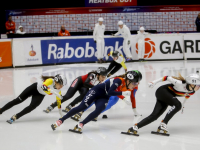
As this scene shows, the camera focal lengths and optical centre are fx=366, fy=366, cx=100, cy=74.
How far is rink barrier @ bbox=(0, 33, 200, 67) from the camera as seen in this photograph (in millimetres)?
15750

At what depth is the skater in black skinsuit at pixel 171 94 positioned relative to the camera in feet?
19.7

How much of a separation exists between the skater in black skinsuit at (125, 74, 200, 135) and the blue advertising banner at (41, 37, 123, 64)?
413 inches

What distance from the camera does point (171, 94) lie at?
6.27m

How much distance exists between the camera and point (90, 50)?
1719 centimetres

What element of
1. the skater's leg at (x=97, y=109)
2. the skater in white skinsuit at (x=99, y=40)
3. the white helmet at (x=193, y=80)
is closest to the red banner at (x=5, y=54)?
the skater in white skinsuit at (x=99, y=40)

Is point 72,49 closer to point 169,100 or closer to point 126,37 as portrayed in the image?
point 126,37

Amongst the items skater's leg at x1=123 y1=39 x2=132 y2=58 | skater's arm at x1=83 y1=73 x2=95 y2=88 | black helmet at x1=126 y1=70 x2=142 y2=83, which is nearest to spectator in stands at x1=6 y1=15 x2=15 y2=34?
skater's leg at x1=123 y1=39 x2=132 y2=58

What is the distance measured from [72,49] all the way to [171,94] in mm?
10909

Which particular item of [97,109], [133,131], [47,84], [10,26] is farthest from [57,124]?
[10,26]

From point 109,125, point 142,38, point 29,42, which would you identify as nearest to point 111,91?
point 109,125

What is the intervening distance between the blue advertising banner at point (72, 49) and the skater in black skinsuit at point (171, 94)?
10.5 metres

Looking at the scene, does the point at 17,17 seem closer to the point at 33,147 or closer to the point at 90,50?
the point at 90,50

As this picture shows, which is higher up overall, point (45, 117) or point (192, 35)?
point (192, 35)

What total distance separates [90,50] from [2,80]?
5816mm
